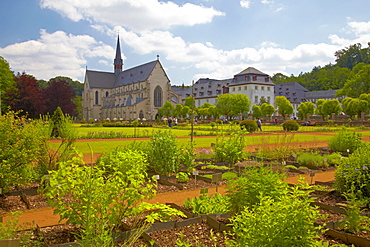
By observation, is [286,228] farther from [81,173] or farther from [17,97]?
[17,97]

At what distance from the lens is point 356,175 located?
19.1 feet

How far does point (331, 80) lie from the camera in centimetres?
10419

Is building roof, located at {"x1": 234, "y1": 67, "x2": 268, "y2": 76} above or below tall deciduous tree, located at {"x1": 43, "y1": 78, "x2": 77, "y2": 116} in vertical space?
above

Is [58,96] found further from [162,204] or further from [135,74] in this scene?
[162,204]

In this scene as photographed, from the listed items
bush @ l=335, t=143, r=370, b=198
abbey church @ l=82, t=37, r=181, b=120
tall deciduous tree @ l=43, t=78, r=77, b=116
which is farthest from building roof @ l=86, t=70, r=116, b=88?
bush @ l=335, t=143, r=370, b=198

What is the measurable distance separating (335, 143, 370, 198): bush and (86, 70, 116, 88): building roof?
9124 centimetres

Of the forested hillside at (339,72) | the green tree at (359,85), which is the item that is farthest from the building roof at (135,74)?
the forested hillside at (339,72)

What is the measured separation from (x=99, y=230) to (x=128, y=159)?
137 cm

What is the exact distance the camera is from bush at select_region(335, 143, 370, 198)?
5680 millimetres

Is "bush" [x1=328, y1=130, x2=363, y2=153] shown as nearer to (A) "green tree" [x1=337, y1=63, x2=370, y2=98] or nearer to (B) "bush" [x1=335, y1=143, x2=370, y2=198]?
(B) "bush" [x1=335, y1=143, x2=370, y2=198]

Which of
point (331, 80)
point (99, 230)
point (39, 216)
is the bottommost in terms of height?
point (39, 216)

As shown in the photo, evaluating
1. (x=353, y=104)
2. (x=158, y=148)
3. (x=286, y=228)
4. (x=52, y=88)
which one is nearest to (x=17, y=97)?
(x=52, y=88)

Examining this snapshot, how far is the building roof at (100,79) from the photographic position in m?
91.6

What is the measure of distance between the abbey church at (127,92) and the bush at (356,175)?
215ft
